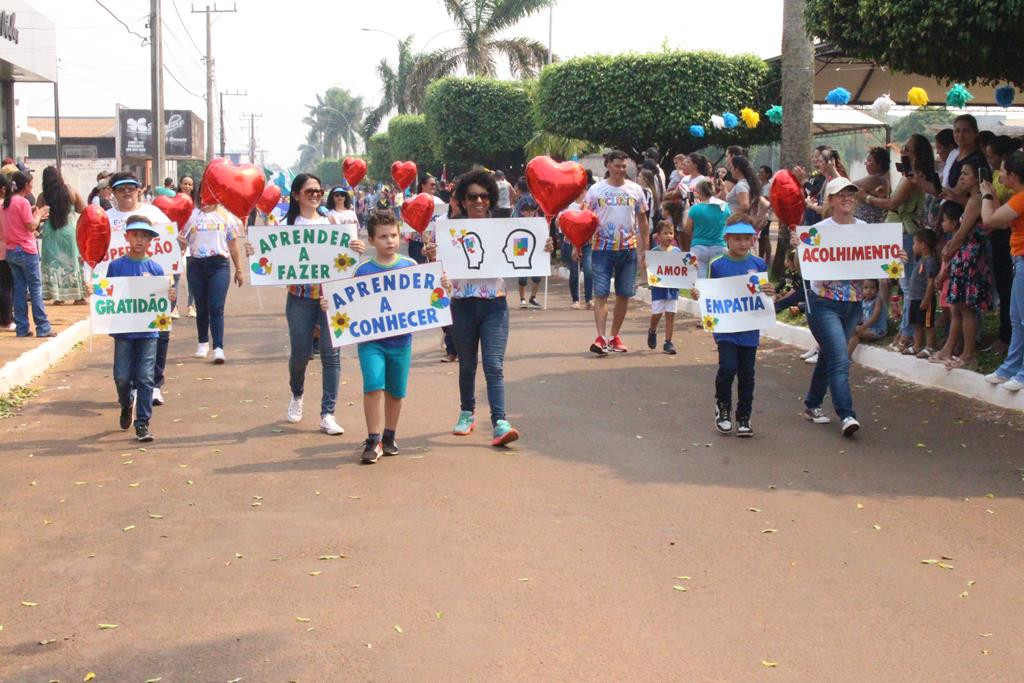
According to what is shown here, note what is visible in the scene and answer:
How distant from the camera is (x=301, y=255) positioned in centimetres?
932

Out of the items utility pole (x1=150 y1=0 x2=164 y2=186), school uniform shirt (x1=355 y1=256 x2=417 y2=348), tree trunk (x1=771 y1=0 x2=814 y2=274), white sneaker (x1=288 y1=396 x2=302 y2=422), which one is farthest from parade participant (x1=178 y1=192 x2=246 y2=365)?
utility pole (x1=150 y1=0 x2=164 y2=186)

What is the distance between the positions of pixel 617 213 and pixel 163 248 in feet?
14.6

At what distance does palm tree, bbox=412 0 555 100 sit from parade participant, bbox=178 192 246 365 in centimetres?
3177

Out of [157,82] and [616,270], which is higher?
[157,82]

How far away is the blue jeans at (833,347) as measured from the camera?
28.8 ft

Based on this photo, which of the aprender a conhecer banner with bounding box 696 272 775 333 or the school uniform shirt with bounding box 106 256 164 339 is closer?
the aprender a conhecer banner with bounding box 696 272 775 333

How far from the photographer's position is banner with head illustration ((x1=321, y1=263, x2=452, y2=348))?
8156 millimetres

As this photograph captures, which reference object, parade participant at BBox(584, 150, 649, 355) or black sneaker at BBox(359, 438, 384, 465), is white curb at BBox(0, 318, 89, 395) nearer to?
black sneaker at BBox(359, 438, 384, 465)

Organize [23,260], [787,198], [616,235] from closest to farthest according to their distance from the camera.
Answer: [787,198] → [616,235] → [23,260]

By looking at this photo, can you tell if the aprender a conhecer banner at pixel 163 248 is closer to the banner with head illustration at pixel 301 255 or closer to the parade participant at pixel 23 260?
the banner with head illustration at pixel 301 255

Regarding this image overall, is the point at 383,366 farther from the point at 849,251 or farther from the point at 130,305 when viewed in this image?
the point at 849,251

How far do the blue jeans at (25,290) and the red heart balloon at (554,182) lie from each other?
659 centimetres

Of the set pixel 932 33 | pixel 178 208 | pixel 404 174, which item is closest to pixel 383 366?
pixel 932 33

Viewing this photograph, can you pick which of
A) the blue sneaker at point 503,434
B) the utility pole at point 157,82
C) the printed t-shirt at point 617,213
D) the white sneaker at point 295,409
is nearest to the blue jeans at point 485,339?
→ the blue sneaker at point 503,434
